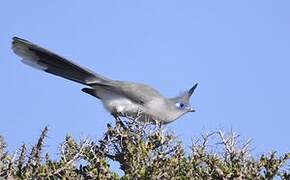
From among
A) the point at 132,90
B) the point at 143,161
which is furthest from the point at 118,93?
the point at 143,161

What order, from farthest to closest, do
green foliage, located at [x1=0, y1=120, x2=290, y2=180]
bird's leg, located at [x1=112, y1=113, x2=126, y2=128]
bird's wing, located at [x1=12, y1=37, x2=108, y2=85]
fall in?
1. bird's wing, located at [x1=12, y1=37, x2=108, y2=85]
2. bird's leg, located at [x1=112, y1=113, x2=126, y2=128]
3. green foliage, located at [x1=0, y1=120, x2=290, y2=180]

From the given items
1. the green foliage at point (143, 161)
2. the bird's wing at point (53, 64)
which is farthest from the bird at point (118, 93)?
the green foliage at point (143, 161)

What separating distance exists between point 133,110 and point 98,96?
1.76ft

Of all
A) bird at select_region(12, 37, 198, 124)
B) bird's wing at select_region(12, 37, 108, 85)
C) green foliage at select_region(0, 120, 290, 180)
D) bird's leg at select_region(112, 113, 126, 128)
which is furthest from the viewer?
bird at select_region(12, 37, 198, 124)

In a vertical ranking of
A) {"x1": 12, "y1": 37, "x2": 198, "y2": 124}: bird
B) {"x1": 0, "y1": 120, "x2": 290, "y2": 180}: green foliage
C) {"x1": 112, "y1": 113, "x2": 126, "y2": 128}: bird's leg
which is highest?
{"x1": 12, "y1": 37, "x2": 198, "y2": 124}: bird

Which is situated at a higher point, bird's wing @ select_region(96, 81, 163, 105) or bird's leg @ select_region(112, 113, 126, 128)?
bird's wing @ select_region(96, 81, 163, 105)

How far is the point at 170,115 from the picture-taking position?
775 centimetres

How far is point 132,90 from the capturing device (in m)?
7.82

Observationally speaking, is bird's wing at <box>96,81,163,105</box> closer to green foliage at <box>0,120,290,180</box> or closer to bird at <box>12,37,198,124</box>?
bird at <box>12,37,198,124</box>

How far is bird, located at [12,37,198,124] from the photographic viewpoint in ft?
24.7

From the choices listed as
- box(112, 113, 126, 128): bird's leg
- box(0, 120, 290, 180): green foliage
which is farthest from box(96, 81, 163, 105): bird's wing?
box(0, 120, 290, 180): green foliage

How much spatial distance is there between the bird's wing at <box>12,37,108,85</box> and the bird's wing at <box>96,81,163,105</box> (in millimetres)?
130

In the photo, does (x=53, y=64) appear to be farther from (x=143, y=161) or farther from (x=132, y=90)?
(x=143, y=161)

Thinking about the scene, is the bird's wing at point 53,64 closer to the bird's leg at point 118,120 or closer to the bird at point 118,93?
the bird at point 118,93
